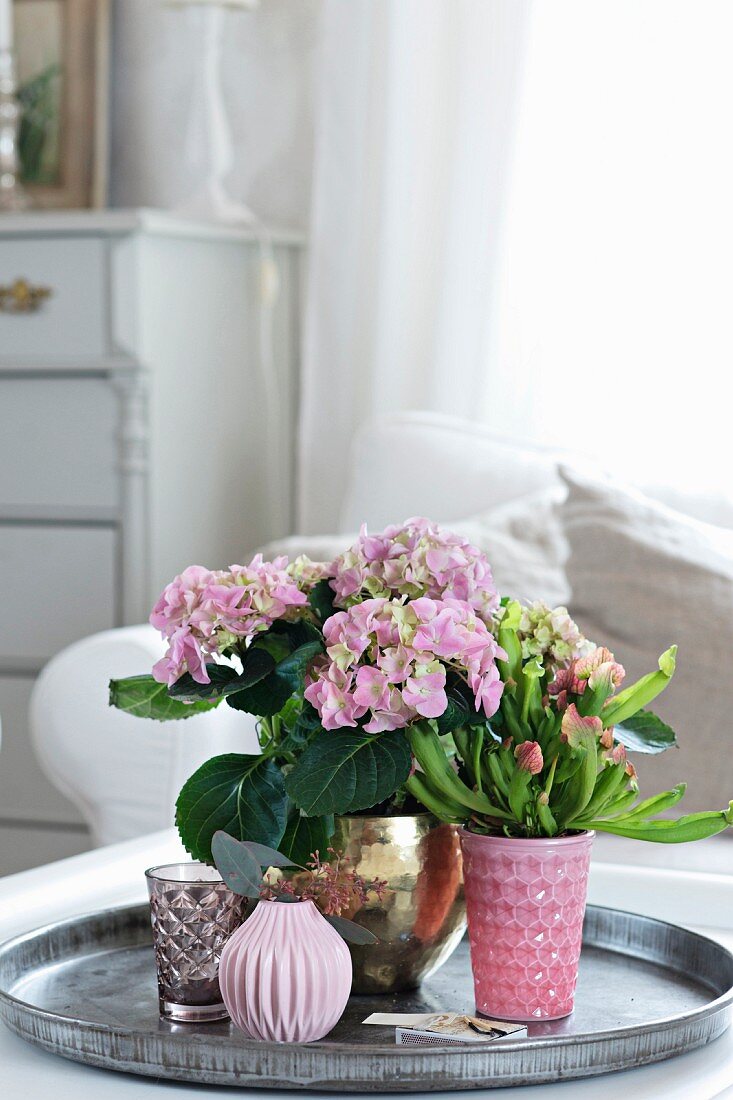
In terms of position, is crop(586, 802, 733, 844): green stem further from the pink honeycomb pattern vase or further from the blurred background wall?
the blurred background wall

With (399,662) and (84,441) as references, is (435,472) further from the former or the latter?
(399,662)

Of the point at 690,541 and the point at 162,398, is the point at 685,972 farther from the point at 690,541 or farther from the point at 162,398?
the point at 162,398

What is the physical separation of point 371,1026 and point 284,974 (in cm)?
9

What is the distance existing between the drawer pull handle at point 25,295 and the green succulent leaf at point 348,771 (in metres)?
1.68

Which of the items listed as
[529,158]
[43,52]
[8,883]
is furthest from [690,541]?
[43,52]

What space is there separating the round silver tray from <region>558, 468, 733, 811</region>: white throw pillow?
0.44 m

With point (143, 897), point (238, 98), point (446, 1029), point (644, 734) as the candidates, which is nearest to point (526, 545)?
point (143, 897)

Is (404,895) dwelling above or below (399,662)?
below

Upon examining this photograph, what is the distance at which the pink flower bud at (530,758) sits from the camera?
758mm

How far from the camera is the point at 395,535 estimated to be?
0.82 metres

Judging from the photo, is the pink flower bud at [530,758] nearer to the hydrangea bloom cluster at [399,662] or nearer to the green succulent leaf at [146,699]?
the hydrangea bloom cluster at [399,662]

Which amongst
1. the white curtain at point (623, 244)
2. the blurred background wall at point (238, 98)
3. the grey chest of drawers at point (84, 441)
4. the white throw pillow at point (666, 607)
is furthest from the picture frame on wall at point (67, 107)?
the white throw pillow at point (666, 607)

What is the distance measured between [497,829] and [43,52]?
7.40 feet

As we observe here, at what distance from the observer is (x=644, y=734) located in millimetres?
824
